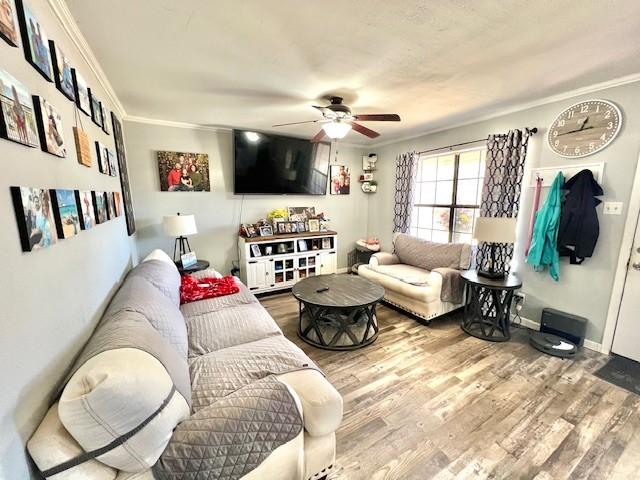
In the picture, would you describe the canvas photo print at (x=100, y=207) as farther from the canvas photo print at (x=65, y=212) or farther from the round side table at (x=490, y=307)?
the round side table at (x=490, y=307)

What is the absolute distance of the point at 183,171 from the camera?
350 cm

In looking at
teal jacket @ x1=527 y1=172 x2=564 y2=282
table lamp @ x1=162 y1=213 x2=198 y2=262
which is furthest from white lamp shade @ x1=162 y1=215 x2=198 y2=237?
teal jacket @ x1=527 y1=172 x2=564 y2=282

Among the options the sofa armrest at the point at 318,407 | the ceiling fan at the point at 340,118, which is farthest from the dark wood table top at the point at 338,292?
the ceiling fan at the point at 340,118

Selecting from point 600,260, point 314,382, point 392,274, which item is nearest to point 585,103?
point 600,260

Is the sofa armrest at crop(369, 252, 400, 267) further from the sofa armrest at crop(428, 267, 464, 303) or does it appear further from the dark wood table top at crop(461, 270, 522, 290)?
the dark wood table top at crop(461, 270, 522, 290)

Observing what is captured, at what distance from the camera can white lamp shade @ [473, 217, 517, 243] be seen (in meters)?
2.48

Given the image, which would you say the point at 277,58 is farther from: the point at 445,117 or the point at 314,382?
the point at 445,117

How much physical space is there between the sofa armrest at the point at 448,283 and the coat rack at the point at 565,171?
1.25 meters

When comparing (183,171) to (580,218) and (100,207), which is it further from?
(580,218)

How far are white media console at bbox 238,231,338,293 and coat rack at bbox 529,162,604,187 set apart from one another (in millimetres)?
2678

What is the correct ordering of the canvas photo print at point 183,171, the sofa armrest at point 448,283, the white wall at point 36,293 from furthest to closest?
the canvas photo print at point 183,171 < the sofa armrest at point 448,283 < the white wall at point 36,293

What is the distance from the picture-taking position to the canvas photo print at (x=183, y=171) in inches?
134

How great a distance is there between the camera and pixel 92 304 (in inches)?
54.6

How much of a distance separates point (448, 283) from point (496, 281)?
1.49 ft
